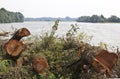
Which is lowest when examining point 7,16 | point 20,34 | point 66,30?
point 7,16

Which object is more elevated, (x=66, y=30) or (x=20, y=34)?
(x=20, y=34)

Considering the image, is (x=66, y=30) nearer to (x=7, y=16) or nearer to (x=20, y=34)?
(x=20, y=34)

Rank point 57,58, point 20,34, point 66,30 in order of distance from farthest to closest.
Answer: point 66,30, point 20,34, point 57,58

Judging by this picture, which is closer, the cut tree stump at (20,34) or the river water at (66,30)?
the cut tree stump at (20,34)

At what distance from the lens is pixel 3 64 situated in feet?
27.6

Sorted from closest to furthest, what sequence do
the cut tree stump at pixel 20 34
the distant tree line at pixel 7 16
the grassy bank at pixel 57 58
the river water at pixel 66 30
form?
the grassy bank at pixel 57 58 → the cut tree stump at pixel 20 34 → the river water at pixel 66 30 → the distant tree line at pixel 7 16

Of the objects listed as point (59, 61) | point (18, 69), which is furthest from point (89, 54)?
point (18, 69)

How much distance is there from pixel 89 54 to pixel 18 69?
166 centimetres

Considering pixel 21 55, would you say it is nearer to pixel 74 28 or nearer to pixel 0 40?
pixel 0 40

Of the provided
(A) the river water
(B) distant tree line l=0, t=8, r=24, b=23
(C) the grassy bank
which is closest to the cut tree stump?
(C) the grassy bank

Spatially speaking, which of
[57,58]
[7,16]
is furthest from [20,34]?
[7,16]

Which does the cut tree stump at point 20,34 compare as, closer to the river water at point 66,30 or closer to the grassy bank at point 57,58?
the grassy bank at point 57,58

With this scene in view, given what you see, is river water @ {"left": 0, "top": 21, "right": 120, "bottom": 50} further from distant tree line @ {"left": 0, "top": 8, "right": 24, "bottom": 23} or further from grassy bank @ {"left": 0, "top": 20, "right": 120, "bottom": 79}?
distant tree line @ {"left": 0, "top": 8, "right": 24, "bottom": 23}

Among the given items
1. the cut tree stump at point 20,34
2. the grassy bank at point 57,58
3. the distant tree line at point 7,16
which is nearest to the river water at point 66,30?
the grassy bank at point 57,58
